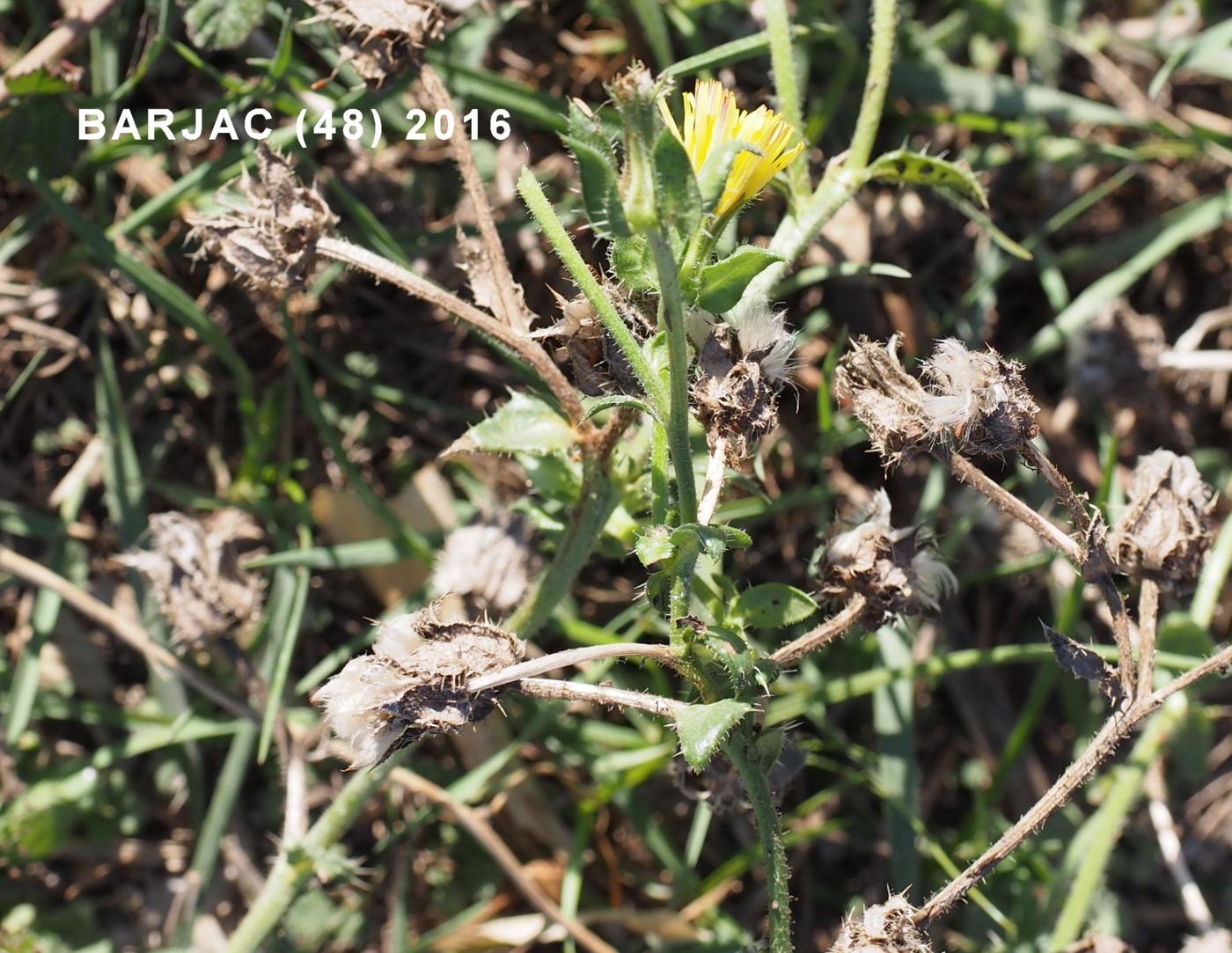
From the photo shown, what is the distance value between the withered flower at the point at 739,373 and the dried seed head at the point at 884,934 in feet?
2.11

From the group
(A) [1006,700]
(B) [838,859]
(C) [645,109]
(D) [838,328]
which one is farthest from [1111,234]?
(C) [645,109]

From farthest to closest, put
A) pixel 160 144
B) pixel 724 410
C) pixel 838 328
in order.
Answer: pixel 838 328 < pixel 160 144 < pixel 724 410

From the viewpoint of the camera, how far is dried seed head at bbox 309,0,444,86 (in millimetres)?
1982

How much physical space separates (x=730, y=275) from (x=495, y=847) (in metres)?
1.49

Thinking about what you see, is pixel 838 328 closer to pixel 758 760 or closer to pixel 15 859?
pixel 758 760

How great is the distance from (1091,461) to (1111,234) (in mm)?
568

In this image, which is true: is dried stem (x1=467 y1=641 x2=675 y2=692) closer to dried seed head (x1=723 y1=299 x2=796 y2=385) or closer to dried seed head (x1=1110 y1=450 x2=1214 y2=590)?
dried seed head (x1=723 y1=299 x2=796 y2=385)

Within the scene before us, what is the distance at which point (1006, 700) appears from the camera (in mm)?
2828

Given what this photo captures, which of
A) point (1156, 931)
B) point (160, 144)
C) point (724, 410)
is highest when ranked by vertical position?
point (160, 144)

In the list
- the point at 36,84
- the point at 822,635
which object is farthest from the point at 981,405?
the point at 36,84

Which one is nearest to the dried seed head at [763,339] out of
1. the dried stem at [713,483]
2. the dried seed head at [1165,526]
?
the dried stem at [713,483]

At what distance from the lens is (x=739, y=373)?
1.62 metres

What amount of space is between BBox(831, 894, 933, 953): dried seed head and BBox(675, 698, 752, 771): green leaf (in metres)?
0.33

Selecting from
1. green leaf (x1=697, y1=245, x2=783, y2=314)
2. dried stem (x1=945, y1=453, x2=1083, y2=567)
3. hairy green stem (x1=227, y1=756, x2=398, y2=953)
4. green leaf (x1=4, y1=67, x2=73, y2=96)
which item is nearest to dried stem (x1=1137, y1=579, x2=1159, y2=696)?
dried stem (x1=945, y1=453, x2=1083, y2=567)
